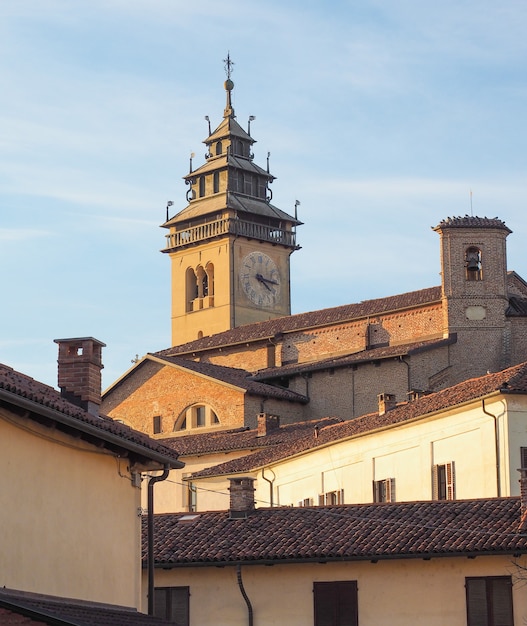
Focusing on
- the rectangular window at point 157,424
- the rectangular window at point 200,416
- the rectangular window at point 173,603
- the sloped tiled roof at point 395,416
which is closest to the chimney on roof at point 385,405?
the sloped tiled roof at point 395,416

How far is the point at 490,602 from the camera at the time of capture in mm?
25719

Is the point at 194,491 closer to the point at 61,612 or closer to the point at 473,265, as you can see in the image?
the point at 473,265

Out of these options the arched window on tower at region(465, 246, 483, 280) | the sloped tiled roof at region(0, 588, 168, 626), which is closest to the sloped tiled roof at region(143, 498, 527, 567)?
the sloped tiled roof at region(0, 588, 168, 626)

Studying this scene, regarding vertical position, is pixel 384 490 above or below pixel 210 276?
below

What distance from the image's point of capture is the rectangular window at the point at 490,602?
25.7m

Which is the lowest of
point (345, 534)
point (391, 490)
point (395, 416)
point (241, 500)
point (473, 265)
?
point (345, 534)

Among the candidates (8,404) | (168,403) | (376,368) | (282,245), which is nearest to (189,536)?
(8,404)

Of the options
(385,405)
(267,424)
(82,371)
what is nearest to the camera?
(82,371)

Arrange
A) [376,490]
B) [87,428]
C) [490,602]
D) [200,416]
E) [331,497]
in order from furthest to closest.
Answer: [200,416]
[331,497]
[376,490]
[490,602]
[87,428]

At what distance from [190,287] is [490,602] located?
66.6m

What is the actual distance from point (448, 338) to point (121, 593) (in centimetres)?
3847

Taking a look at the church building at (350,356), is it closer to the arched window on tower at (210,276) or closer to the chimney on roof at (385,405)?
the chimney on roof at (385,405)

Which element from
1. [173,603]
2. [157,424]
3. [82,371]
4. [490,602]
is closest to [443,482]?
[173,603]

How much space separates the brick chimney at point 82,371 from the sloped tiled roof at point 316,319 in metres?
39.8
